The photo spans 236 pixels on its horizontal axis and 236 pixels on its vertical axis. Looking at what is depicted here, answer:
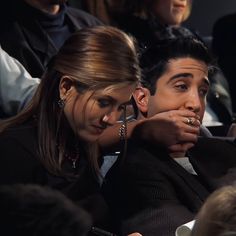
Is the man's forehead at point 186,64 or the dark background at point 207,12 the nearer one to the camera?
the man's forehead at point 186,64

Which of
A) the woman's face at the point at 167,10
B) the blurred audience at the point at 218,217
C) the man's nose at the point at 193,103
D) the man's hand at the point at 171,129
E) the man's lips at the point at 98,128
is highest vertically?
the blurred audience at the point at 218,217

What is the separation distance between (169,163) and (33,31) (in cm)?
67

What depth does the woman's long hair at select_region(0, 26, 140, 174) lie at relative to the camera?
5.86 ft

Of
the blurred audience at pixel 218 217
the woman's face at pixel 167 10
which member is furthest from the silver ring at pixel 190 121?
the woman's face at pixel 167 10

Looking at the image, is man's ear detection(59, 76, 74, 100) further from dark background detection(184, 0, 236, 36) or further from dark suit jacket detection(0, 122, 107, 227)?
dark background detection(184, 0, 236, 36)

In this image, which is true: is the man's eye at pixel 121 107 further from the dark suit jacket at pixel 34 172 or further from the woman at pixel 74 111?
the dark suit jacket at pixel 34 172

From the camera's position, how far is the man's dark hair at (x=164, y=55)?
2.11m

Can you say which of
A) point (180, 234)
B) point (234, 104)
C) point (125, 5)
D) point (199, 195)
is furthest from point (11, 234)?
point (234, 104)

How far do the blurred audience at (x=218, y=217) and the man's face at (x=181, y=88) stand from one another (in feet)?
2.69

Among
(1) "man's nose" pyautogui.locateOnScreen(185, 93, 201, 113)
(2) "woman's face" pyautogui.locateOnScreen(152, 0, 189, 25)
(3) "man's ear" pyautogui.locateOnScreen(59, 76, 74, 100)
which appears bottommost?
(2) "woman's face" pyautogui.locateOnScreen(152, 0, 189, 25)

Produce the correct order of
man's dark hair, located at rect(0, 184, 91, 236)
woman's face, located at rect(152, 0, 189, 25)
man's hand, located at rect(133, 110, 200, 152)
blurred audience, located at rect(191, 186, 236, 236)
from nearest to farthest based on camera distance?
man's dark hair, located at rect(0, 184, 91, 236)
blurred audience, located at rect(191, 186, 236, 236)
man's hand, located at rect(133, 110, 200, 152)
woman's face, located at rect(152, 0, 189, 25)

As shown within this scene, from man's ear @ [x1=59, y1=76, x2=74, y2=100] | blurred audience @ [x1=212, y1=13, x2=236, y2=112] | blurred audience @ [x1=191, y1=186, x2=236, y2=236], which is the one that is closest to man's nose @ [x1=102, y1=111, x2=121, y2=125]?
man's ear @ [x1=59, y1=76, x2=74, y2=100]

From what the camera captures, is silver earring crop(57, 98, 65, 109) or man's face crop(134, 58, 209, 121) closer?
silver earring crop(57, 98, 65, 109)

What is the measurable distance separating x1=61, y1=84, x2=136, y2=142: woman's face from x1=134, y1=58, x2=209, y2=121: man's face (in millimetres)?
244
